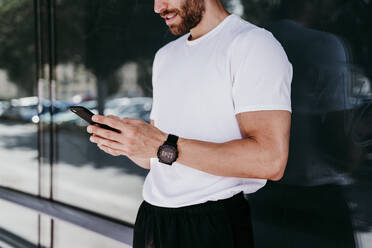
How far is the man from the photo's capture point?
1174mm

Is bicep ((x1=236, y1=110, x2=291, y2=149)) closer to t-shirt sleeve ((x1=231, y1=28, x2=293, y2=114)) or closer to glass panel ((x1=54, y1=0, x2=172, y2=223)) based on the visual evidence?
t-shirt sleeve ((x1=231, y1=28, x2=293, y2=114))

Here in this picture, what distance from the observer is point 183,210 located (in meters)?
1.38

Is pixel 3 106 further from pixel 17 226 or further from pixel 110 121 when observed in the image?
pixel 110 121

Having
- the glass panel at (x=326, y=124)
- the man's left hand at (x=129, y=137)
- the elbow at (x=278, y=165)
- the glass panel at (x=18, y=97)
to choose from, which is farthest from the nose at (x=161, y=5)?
the glass panel at (x=18, y=97)

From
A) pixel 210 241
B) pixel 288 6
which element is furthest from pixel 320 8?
pixel 210 241

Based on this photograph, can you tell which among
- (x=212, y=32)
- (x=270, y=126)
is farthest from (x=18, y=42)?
(x=270, y=126)

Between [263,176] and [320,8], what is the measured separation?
1140 millimetres

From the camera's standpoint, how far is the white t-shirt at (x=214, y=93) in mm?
1189

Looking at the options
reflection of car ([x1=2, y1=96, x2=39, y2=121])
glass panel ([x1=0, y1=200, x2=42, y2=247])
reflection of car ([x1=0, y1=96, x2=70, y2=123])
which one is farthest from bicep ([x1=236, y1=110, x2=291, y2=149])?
glass panel ([x1=0, y1=200, x2=42, y2=247])

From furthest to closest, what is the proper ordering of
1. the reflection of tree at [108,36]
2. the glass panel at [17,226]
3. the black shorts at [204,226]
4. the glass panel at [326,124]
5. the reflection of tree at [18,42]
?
the glass panel at [17,226] → the reflection of tree at [18,42] → the reflection of tree at [108,36] → the glass panel at [326,124] → the black shorts at [204,226]

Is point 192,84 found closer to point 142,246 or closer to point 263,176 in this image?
point 263,176

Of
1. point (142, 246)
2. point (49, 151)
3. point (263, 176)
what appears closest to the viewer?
point (263, 176)

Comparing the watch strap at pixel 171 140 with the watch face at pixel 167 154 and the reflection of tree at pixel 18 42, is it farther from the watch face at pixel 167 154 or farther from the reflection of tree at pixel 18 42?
the reflection of tree at pixel 18 42

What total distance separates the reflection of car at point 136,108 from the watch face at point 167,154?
158 cm
